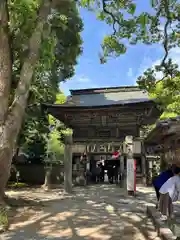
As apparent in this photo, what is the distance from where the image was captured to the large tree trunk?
392cm

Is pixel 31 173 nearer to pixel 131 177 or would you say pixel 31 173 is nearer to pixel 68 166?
pixel 68 166

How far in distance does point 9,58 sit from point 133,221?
5.77 m

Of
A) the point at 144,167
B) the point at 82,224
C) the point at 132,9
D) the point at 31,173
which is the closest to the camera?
the point at 82,224

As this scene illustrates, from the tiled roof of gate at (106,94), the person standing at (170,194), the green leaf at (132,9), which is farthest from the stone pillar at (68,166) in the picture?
the person standing at (170,194)

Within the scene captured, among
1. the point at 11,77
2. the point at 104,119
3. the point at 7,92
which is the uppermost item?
the point at 104,119

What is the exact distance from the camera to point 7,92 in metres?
4.33

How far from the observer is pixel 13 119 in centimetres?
Answer: 407

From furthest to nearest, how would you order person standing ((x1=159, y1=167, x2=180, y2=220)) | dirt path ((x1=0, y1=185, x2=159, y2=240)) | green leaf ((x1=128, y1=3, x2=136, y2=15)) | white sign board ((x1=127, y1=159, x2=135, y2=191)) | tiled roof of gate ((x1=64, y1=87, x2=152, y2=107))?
1. tiled roof of gate ((x1=64, y1=87, x2=152, y2=107))
2. white sign board ((x1=127, y1=159, x2=135, y2=191))
3. green leaf ((x1=128, y1=3, x2=136, y2=15))
4. dirt path ((x1=0, y1=185, x2=159, y2=240))
5. person standing ((x1=159, y1=167, x2=180, y2=220))

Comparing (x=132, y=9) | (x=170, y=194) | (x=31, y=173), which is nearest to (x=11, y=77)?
(x=170, y=194)

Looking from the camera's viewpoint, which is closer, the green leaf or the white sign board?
the green leaf

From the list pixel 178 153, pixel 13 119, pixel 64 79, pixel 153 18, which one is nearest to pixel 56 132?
pixel 64 79

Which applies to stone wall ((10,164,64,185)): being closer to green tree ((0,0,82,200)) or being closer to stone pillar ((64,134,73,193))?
stone pillar ((64,134,73,193))

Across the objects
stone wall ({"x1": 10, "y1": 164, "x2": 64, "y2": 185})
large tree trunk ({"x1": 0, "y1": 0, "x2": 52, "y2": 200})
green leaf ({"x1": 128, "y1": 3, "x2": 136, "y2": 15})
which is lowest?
stone wall ({"x1": 10, "y1": 164, "x2": 64, "y2": 185})

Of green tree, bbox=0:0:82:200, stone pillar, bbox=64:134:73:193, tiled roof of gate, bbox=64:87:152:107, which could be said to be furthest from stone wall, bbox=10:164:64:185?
green tree, bbox=0:0:82:200
